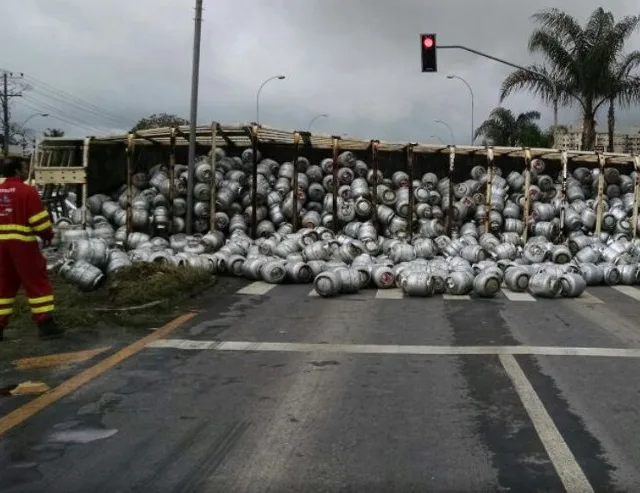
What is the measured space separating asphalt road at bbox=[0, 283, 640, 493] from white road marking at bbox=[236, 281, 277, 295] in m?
3.31

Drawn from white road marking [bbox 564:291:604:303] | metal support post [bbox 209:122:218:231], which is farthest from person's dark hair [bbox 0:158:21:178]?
metal support post [bbox 209:122:218:231]

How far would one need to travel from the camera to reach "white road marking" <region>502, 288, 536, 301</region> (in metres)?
11.6

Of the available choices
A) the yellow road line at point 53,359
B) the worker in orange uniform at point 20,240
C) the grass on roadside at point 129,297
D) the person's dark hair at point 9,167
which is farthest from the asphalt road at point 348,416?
the person's dark hair at point 9,167

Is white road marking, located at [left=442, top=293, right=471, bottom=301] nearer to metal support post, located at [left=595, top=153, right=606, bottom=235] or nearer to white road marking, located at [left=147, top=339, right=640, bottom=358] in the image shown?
white road marking, located at [left=147, top=339, right=640, bottom=358]

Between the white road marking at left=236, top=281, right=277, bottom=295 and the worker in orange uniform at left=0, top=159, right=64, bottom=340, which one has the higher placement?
the worker in orange uniform at left=0, top=159, right=64, bottom=340

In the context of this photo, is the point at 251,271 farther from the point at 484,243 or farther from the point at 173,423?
the point at 173,423

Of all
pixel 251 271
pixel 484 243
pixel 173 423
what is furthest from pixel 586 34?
pixel 173 423

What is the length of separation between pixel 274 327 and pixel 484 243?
340 inches

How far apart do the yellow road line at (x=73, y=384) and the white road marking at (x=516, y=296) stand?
19.4 feet

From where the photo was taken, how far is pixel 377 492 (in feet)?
12.5

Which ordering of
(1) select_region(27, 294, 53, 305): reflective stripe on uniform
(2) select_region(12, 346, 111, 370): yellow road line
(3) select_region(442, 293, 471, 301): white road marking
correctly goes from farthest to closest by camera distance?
1. (3) select_region(442, 293, 471, 301): white road marking
2. (1) select_region(27, 294, 53, 305): reflective stripe on uniform
3. (2) select_region(12, 346, 111, 370): yellow road line

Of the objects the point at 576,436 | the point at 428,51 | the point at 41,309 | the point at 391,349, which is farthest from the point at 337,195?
the point at 576,436

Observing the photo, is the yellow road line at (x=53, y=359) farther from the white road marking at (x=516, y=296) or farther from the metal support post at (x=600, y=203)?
the metal support post at (x=600, y=203)

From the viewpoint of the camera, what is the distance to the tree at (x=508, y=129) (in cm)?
4319
